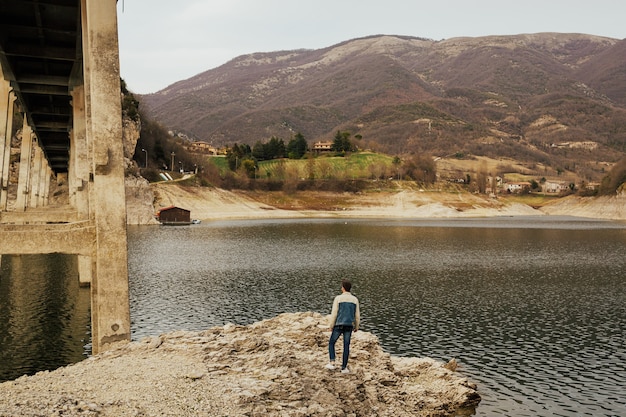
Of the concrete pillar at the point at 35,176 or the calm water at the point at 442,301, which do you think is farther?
the concrete pillar at the point at 35,176

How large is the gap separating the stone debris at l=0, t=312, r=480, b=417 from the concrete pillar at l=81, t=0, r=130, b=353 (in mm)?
1164

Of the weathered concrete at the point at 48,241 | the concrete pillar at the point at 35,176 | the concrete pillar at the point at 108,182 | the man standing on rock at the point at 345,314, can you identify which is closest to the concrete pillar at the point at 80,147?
the weathered concrete at the point at 48,241

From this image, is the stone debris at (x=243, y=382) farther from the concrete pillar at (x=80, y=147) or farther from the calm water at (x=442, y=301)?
the concrete pillar at (x=80, y=147)

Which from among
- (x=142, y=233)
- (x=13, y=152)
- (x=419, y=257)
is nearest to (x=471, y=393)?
(x=419, y=257)

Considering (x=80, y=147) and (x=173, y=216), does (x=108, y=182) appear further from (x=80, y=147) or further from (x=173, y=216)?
(x=173, y=216)

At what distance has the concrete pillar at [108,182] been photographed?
18547 millimetres

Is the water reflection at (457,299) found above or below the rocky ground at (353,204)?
below

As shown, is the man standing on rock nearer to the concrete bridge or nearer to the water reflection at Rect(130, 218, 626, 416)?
the water reflection at Rect(130, 218, 626, 416)

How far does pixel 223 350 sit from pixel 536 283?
39153 mm

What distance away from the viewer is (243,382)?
15977 mm

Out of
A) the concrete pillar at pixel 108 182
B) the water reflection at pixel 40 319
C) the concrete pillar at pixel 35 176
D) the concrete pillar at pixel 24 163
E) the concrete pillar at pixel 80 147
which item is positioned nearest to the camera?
the concrete pillar at pixel 108 182

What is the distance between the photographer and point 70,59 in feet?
90.8

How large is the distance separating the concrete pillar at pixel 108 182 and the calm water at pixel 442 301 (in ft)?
25.4

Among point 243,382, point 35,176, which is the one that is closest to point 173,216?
point 35,176
